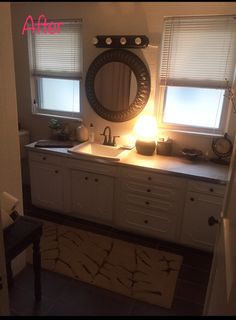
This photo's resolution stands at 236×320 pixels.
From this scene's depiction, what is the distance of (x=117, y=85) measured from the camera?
10.1ft

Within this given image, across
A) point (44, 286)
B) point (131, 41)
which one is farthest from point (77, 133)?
point (44, 286)

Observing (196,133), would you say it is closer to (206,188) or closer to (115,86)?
(206,188)

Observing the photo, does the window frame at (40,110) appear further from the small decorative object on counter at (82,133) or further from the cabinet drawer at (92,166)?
the cabinet drawer at (92,166)

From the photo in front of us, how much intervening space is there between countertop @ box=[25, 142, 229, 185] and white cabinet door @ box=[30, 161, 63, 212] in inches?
8.7

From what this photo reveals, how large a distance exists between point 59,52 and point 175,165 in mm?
1990

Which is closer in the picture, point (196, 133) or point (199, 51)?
point (199, 51)

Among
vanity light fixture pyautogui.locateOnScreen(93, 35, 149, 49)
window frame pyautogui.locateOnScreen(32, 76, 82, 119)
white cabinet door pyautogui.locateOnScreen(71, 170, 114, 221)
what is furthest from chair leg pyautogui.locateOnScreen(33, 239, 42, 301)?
vanity light fixture pyautogui.locateOnScreen(93, 35, 149, 49)

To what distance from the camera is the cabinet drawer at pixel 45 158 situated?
3010 millimetres

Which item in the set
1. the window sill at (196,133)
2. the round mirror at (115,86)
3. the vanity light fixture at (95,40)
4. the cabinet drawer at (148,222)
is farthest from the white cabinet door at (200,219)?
the vanity light fixture at (95,40)

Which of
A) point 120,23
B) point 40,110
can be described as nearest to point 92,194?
point 40,110

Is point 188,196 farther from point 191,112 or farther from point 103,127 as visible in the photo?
point 103,127

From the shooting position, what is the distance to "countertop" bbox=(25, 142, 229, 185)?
2.45 m

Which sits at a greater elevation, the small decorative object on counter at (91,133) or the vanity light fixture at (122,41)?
the vanity light fixture at (122,41)

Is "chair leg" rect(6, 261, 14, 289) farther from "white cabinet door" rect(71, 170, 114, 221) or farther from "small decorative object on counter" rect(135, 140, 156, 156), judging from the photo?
"small decorative object on counter" rect(135, 140, 156, 156)
